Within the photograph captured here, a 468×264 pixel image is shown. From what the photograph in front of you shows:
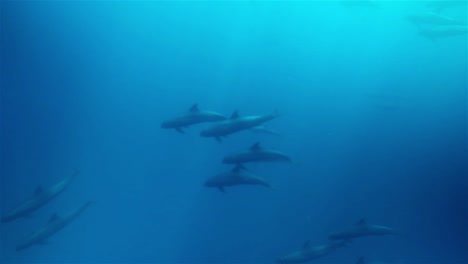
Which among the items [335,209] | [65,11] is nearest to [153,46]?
[65,11]

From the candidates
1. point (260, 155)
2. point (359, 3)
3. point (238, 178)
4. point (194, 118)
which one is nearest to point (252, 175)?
point (238, 178)

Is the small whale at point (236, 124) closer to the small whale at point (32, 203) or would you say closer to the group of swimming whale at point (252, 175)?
the group of swimming whale at point (252, 175)

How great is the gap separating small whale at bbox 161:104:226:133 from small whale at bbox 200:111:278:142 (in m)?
0.33

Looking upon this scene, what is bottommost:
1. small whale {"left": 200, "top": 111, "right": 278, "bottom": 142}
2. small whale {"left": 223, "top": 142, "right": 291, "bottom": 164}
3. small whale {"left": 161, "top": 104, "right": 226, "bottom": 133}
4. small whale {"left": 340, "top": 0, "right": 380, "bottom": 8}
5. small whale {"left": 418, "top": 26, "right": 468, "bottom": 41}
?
small whale {"left": 223, "top": 142, "right": 291, "bottom": 164}

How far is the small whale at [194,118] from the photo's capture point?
333 inches

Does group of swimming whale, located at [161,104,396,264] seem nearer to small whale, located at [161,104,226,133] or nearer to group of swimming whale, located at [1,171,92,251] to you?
small whale, located at [161,104,226,133]

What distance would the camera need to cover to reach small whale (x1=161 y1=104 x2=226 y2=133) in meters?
8.45

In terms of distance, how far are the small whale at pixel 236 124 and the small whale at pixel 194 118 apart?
0.33 metres

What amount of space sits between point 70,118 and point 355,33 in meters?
23.1

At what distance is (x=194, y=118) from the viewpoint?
8.56 meters

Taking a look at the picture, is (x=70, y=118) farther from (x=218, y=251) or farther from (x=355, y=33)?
(x=355, y=33)

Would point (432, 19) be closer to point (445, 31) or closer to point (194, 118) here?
point (445, 31)

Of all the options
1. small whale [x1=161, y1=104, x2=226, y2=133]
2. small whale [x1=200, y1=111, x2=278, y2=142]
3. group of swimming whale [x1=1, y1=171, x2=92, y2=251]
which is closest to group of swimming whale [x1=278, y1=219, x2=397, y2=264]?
small whale [x1=200, y1=111, x2=278, y2=142]

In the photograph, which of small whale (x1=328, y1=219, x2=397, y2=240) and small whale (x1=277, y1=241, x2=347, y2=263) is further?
small whale (x1=328, y1=219, x2=397, y2=240)
